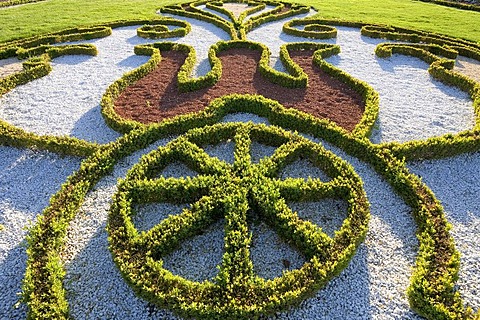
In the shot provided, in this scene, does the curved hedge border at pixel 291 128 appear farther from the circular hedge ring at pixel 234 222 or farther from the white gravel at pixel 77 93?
the white gravel at pixel 77 93

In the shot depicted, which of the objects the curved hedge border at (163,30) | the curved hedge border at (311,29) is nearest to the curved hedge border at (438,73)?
the curved hedge border at (311,29)

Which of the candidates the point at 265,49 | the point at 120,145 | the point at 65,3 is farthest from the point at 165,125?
the point at 65,3

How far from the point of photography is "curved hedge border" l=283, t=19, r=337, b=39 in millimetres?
19875

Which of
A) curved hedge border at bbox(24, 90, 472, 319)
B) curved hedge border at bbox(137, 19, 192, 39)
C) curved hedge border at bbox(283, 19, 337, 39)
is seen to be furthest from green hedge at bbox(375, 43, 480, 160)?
curved hedge border at bbox(137, 19, 192, 39)

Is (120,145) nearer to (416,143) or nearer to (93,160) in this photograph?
(93,160)

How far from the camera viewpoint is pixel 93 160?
10.3 m

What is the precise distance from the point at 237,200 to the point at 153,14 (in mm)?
20478

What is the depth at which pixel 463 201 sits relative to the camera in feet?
31.4

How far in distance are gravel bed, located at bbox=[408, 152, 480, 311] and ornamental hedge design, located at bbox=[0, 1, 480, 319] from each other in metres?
0.37

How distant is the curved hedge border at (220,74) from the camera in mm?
11977

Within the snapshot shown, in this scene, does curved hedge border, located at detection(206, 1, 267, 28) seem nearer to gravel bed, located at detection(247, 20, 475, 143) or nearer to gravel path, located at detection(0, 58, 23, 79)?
gravel bed, located at detection(247, 20, 475, 143)

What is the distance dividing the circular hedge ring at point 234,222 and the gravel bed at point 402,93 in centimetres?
378

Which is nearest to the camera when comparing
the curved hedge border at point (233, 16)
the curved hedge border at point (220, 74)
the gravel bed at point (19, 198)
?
the gravel bed at point (19, 198)

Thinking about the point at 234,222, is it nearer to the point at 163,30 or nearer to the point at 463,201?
the point at 463,201
